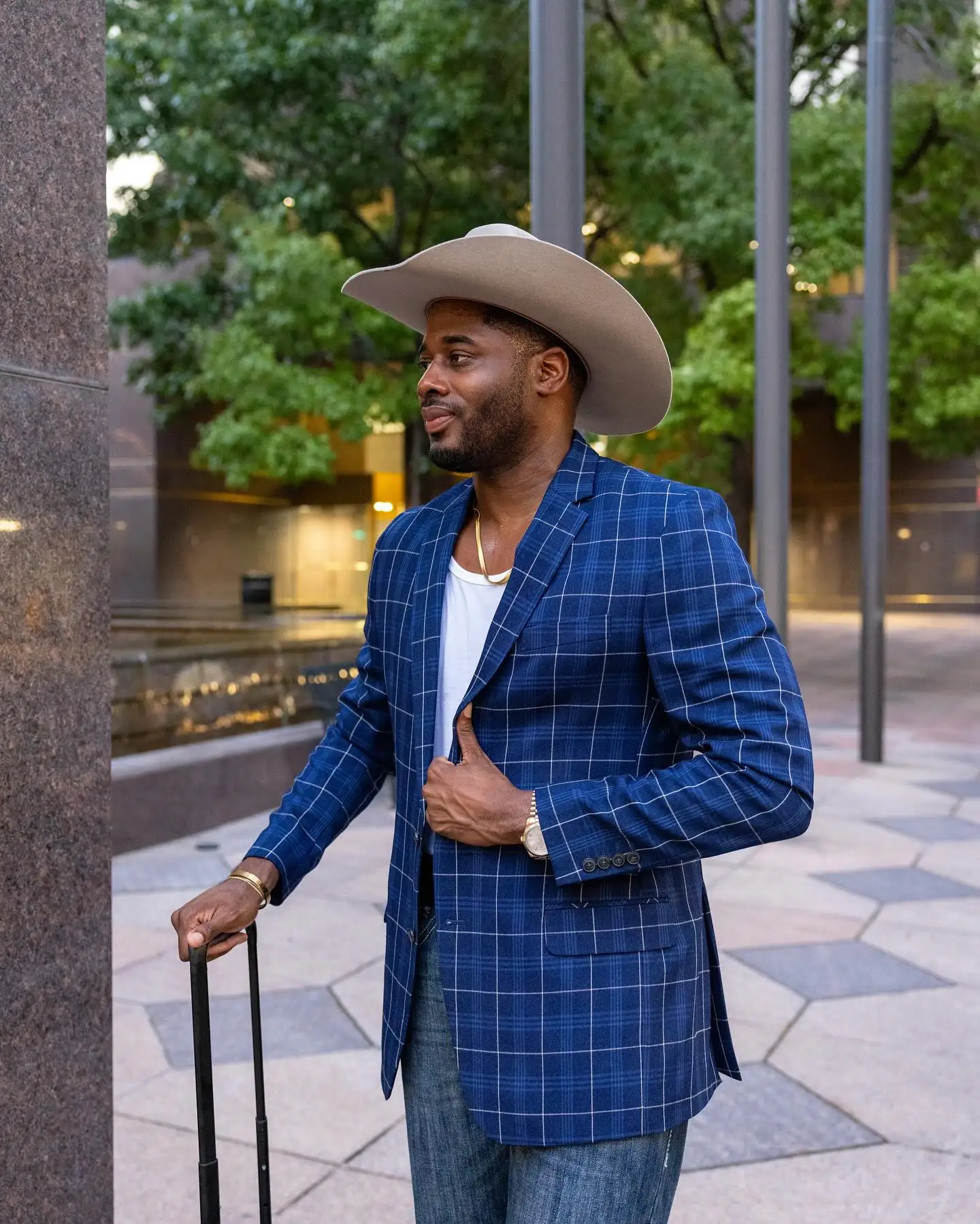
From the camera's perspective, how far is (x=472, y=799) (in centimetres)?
194

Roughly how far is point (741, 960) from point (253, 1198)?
2793 millimetres

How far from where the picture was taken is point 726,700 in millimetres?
1884

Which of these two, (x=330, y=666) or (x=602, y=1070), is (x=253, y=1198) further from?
(x=330, y=666)

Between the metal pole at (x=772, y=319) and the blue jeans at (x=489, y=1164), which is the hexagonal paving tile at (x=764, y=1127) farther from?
the metal pole at (x=772, y=319)

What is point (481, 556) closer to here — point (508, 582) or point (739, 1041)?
point (508, 582)

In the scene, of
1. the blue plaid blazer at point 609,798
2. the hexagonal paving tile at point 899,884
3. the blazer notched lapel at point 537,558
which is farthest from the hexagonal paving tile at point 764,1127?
the hexagonal paving tile at point 899,884

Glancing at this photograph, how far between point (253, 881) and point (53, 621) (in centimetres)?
78

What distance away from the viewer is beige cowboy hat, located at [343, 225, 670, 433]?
2.03 metres

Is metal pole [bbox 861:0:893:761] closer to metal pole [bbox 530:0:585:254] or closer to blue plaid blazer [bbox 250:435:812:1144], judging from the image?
metal pole [bbox 530:0:585:254]

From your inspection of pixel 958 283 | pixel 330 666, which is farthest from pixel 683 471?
pixel 330 666

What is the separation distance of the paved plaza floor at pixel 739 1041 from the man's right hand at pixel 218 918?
69cm

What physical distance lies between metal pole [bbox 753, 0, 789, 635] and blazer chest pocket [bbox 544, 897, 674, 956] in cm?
728

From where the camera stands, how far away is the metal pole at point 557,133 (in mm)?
5547

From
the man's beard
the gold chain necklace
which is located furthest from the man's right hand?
the man's beard
